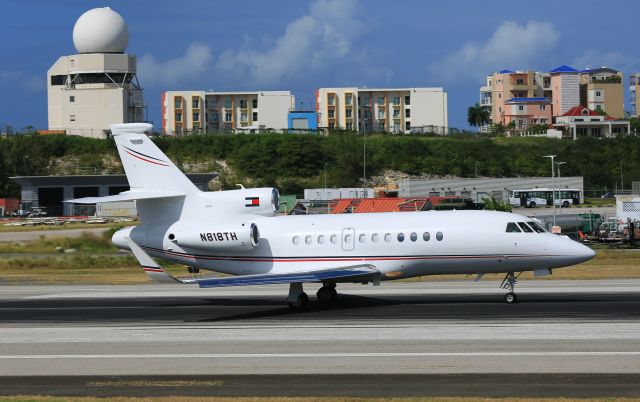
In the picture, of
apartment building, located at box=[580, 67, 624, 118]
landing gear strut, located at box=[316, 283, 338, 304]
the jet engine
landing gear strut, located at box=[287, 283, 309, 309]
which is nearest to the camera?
landing gear strut, located at box=[287, 283, 309, 309]

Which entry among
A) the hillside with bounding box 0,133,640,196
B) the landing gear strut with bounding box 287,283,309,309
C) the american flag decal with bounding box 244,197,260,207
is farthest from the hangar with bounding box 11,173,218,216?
the landing gear strut with bounding box 287,283,309,309

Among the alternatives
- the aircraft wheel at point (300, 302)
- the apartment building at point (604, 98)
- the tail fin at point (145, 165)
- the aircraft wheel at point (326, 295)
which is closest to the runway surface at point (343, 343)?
the aircraft wheel at point (300, 302)

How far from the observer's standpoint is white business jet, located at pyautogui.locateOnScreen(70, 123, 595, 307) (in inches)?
1186

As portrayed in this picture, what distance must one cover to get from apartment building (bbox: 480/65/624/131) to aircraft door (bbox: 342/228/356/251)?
507 feet

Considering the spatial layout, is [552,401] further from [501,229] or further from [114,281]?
[114,281]

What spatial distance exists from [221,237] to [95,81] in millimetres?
90397

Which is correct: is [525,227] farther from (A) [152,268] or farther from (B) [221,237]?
(A) [152,268]

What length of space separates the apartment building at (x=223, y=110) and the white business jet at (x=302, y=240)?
383 feet

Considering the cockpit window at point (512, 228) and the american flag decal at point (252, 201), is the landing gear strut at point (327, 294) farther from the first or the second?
the cockpit window at point (512, 228)

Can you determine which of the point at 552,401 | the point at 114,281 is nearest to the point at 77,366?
the point at 552,401

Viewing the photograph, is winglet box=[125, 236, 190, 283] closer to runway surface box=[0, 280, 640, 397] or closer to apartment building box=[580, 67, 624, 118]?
runway surface box=[0, 280, 640, 397]

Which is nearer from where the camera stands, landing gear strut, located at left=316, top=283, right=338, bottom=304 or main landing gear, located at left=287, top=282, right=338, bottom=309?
main landing gear, located at left=287, top=282, right=338, bottom=309

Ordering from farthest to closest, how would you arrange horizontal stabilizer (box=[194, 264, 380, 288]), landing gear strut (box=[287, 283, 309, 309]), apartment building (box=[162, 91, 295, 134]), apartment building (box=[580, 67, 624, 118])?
apartment building (box=[580, 67, 624, 118]) → apartment building (box=[162, 91, 295, 134]) → landing gear strut (box=[287, 283, 309, 309]) → horizontal stabilizer (box=[194, 264, 380, 288])

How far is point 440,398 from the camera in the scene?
56.6ft
